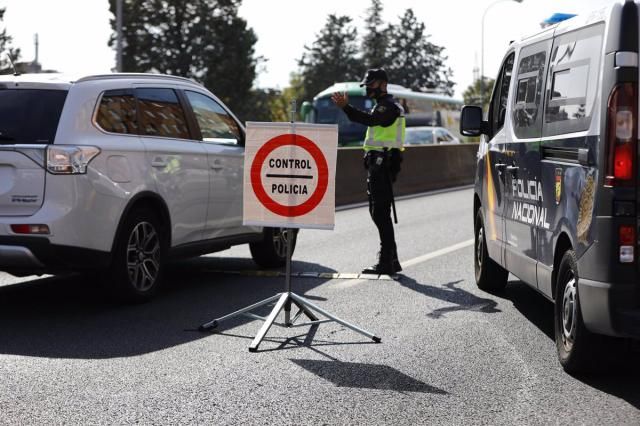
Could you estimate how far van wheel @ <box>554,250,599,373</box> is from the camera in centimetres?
602

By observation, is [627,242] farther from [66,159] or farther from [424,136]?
[424,136]

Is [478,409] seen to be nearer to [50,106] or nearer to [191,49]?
[50,106]

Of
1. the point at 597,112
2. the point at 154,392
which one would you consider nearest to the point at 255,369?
the point at 154,392

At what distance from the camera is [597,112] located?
5766mm

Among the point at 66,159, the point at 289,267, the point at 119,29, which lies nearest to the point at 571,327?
the point at 289,267

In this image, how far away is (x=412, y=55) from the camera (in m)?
134

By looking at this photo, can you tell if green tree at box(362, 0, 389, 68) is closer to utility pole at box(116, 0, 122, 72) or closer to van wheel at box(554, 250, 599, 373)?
utility pole at box(116, 0, 122, 72)

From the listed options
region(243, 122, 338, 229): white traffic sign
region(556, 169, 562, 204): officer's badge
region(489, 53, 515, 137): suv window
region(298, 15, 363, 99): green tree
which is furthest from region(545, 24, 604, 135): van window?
region(298, 15, 363, 99): green tree

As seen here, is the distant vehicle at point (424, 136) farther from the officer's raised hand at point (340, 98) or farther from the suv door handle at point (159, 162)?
the suv door handle at point (159, 162)

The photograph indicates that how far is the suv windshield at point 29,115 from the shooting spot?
316 inches

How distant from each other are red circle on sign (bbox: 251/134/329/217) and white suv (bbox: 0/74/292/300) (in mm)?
1304

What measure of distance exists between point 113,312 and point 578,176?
393 centimetres

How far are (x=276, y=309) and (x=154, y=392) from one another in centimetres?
Result: 183

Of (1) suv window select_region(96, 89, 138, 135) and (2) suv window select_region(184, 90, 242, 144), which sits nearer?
(1) suv window select_region(96, 89, 138, 135)
